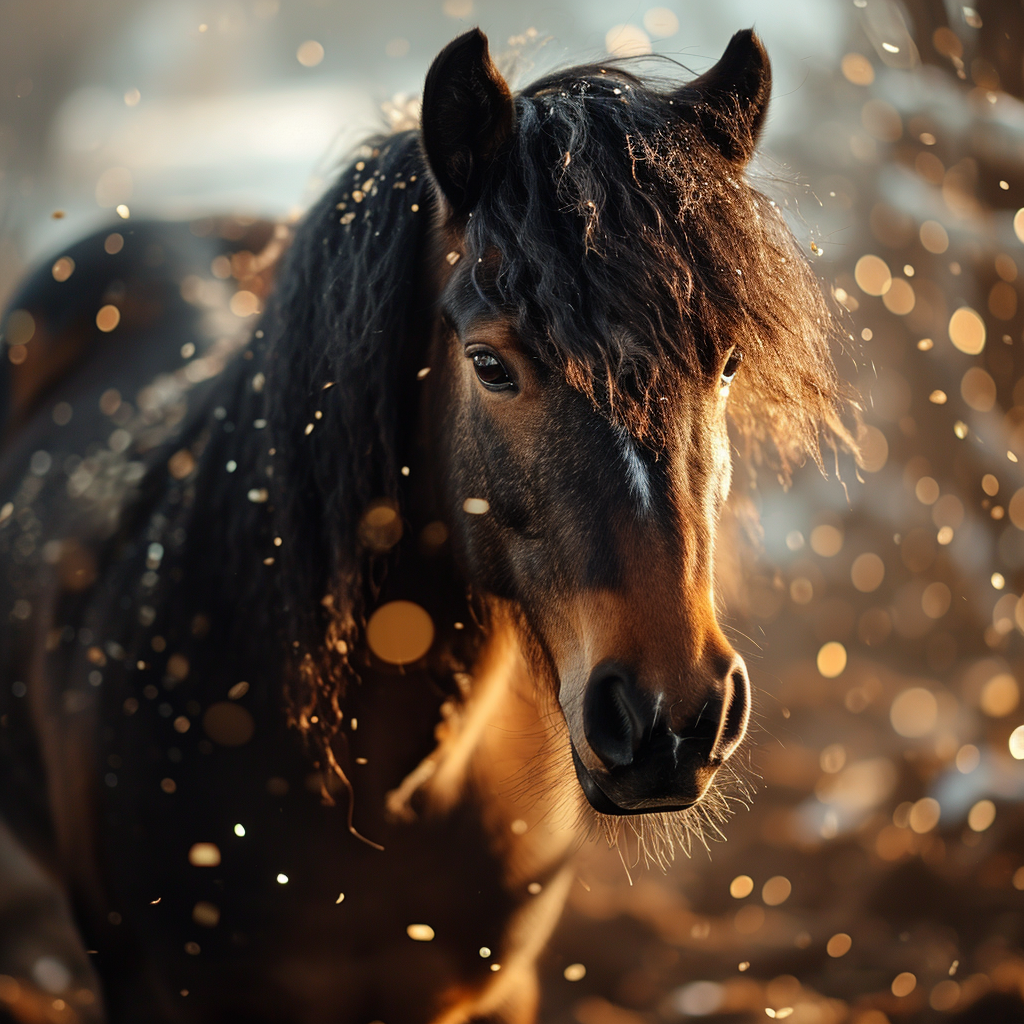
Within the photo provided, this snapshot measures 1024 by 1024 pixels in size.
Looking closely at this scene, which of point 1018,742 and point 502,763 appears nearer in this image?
point 502,763

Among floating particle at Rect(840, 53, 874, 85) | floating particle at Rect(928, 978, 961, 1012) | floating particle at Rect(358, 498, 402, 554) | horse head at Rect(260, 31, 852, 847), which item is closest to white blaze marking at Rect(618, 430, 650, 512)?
horse head at Rect(260, 31, 852, 847)

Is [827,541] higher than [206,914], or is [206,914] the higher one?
[206,914]

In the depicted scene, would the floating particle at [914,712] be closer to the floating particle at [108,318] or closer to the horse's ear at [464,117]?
the horse's ear at [464,117]

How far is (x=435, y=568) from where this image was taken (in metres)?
0.71

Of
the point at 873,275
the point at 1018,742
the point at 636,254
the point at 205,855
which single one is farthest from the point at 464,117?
the point at 1018,742

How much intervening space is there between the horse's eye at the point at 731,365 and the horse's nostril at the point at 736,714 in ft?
0.82

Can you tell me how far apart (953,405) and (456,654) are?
1.10m

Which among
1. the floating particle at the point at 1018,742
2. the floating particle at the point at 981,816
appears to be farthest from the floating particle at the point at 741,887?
the floating particle at the point at 1018,742

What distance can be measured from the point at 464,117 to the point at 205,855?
0.77 m

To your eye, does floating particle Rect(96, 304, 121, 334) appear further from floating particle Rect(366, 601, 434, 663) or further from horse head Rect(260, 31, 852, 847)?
floating particle Rect(366, 601, 434, 663)

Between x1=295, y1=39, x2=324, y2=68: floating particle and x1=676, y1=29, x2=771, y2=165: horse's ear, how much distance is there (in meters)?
0.57

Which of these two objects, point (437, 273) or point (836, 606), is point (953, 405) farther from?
point (437, 273)

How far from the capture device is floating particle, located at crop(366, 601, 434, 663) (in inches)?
28.0

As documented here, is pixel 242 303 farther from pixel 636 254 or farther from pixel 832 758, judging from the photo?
pixel 832 758
